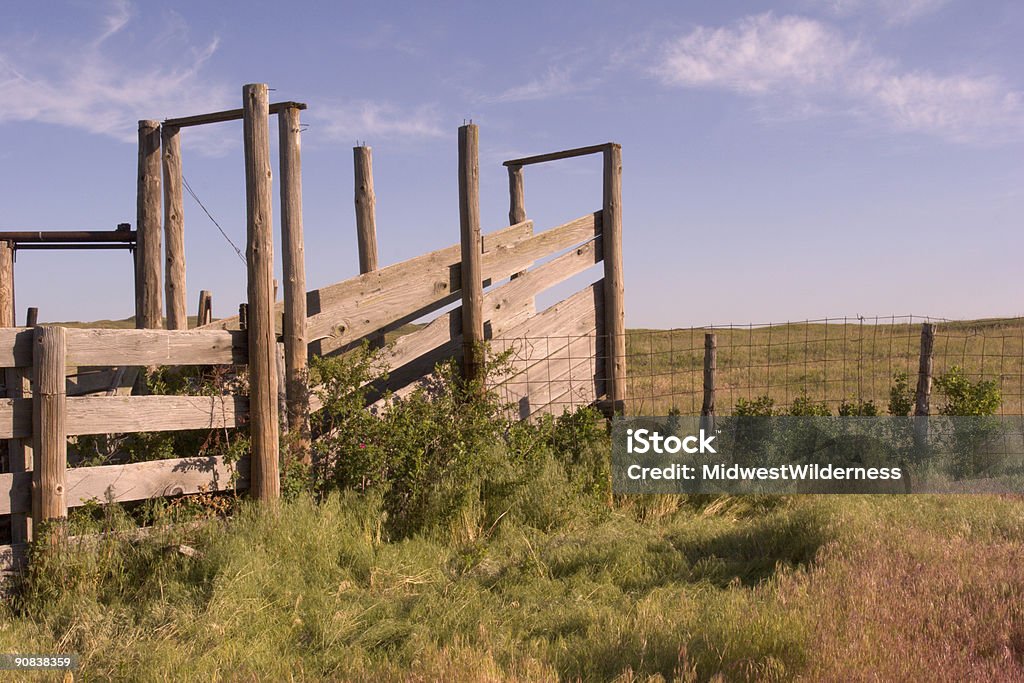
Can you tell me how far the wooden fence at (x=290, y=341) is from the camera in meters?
7.00

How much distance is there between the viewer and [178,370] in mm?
8461

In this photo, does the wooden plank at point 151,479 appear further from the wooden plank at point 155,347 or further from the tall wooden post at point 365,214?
the tall wooden post at point 365,214

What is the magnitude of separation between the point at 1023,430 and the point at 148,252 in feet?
35.6

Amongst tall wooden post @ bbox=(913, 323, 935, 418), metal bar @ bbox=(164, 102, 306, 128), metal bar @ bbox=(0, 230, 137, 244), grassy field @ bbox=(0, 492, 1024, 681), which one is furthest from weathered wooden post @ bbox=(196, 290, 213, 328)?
tall wooden post @ bbox=(913, 323, 935, 418)

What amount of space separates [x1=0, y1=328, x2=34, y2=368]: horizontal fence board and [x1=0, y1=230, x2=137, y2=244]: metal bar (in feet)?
11.4

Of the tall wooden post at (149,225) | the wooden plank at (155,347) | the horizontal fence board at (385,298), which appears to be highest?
the tall wooden post at (149,225)

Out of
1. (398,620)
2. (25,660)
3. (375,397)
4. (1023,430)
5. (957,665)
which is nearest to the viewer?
(957,665)

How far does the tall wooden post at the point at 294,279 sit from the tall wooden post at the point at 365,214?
252cm

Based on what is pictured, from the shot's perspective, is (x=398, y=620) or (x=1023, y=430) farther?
(x=1023, y=430)

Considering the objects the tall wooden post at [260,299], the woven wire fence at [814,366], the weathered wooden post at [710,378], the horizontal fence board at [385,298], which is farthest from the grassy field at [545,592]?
the woven wire fence at [814,366]

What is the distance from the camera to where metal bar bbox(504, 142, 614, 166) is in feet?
38.0

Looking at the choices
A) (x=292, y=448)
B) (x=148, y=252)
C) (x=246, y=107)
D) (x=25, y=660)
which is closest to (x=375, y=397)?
(x=292, y=448)

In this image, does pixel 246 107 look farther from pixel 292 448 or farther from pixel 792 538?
pixel 792 538

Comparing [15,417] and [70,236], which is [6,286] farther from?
[15,417]
